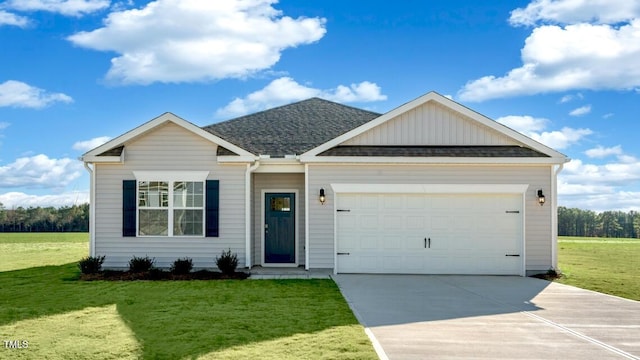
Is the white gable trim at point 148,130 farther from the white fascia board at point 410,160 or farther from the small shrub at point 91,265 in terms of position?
the small shrub at point 91,265

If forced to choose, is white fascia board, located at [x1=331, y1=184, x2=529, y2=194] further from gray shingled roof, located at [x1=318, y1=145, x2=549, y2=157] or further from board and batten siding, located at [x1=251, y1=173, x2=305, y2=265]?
board and batten siding, located at [x1=251, y1=173, x2=305, y2=265]

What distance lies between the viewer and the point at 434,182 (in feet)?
43.1

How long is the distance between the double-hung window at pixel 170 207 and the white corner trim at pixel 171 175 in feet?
0.17

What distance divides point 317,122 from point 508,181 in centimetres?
672

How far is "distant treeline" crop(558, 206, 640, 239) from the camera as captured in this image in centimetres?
4141

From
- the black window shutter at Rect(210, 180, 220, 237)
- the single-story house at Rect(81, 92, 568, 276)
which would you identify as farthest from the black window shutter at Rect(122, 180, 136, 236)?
the black window shutter at Rect(210, 180, 220, 237)

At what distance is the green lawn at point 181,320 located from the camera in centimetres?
613

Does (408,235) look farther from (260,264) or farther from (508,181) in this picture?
(260,264)

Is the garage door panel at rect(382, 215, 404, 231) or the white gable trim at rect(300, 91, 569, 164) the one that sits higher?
the white gable trim at rect(300, 91, 569, 164)

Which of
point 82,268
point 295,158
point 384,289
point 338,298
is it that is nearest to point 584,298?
point 384,289

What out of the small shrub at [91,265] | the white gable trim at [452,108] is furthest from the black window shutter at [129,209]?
the white gable trim at [452,108]

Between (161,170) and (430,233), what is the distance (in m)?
7.30

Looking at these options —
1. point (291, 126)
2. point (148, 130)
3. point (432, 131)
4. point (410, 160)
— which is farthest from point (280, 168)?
point (432, 131)

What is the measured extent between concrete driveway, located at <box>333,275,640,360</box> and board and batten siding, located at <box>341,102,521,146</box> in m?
3.87
